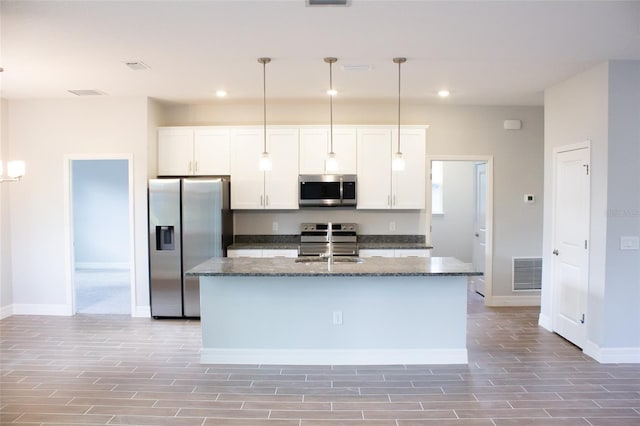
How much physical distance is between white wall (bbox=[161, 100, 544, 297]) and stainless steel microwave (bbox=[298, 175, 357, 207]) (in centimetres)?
Result: 45

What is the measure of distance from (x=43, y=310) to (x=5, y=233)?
1.10 metres

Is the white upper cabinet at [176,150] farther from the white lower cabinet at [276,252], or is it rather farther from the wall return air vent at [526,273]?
the wall return air vent at [526,273]

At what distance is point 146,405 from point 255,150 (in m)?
3.35

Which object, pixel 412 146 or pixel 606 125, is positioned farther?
pixel 412 146

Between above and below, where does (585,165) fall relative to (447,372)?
above

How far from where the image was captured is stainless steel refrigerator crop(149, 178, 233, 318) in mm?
5176

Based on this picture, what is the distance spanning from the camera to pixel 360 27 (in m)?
3.11

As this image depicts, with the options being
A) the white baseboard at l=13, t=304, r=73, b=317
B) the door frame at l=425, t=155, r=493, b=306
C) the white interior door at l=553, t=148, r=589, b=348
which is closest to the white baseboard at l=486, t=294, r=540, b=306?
the door frame at l=425, t=155, r=493, b=306

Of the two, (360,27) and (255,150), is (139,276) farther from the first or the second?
(360,27)

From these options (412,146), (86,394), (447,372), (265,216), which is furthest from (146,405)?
(412,146)

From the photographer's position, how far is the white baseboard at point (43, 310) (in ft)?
17.8

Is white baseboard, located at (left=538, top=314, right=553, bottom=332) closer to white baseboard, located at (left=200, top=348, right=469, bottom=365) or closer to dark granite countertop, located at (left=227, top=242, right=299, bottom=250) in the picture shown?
white baseboard, located at (left=200, top=348, right=469, bottom=365)

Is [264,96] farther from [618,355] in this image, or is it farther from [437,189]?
[618,355]

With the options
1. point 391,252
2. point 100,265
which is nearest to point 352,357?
point 391,252
